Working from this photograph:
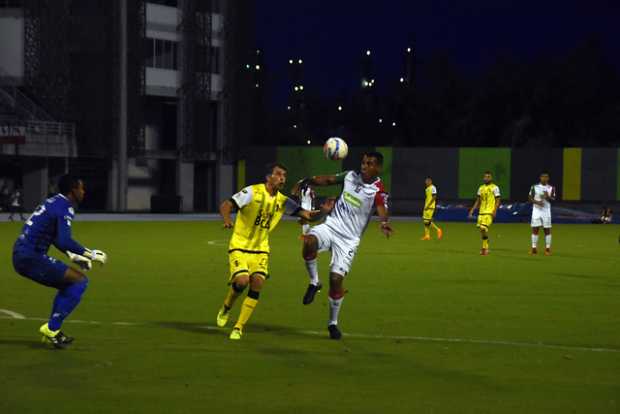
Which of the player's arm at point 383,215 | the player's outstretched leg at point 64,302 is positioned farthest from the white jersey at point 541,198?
the player's outstretched leg at point 64,302

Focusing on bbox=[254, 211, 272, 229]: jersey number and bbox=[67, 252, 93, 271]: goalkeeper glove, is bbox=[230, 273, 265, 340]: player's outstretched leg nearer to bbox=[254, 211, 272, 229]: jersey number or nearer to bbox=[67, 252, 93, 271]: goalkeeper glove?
bbox=[254, 211, 272, 229]: jersey number

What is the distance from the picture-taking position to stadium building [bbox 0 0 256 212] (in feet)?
221

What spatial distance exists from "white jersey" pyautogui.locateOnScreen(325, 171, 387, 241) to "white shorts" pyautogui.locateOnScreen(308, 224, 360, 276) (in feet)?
0.19

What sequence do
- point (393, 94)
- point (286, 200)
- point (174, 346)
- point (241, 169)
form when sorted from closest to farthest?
point (174, 346) → point (286, 200) → point (241, 169) → point (393, 94)

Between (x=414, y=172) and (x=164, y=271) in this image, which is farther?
(x=414, y=172)

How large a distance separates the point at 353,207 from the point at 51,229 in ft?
12.3

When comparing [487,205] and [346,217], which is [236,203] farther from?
[487,205]

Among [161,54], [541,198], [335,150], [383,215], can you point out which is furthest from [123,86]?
[383,215]

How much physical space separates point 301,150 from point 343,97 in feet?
276

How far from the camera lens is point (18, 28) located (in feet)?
224

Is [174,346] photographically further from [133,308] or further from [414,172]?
[414,172]

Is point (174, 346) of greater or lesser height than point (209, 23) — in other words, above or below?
below

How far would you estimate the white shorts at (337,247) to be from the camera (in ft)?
43.8

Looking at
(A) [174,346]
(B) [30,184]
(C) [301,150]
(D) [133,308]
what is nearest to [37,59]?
(B) [30,184]
